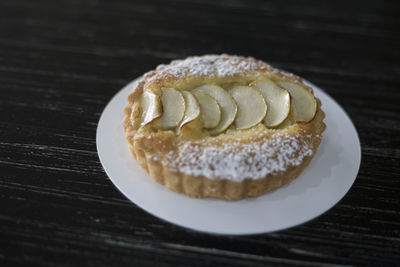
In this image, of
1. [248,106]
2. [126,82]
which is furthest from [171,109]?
[126,82]

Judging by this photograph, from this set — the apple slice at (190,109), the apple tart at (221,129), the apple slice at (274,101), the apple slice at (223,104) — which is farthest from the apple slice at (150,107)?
the apple slice at (274,101)

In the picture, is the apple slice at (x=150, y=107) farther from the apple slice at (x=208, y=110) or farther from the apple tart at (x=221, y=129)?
the apple slice at (x=208, y=110)

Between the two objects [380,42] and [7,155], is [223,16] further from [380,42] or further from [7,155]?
[7,155]

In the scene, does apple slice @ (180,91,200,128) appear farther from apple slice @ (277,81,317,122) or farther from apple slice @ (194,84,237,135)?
apple slice @ (277,81,317,122)

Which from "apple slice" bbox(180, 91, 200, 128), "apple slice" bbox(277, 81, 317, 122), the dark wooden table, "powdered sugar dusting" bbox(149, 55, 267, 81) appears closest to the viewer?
the dark wooden table

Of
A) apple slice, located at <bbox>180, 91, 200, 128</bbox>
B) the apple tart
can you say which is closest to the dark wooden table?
the apple tart

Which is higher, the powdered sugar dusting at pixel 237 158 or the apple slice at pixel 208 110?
the apple slice at pixel 208 110

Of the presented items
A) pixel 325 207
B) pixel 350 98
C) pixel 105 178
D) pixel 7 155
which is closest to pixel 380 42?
pixel 350 98

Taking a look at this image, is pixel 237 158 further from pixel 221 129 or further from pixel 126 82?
pixel 126 82
